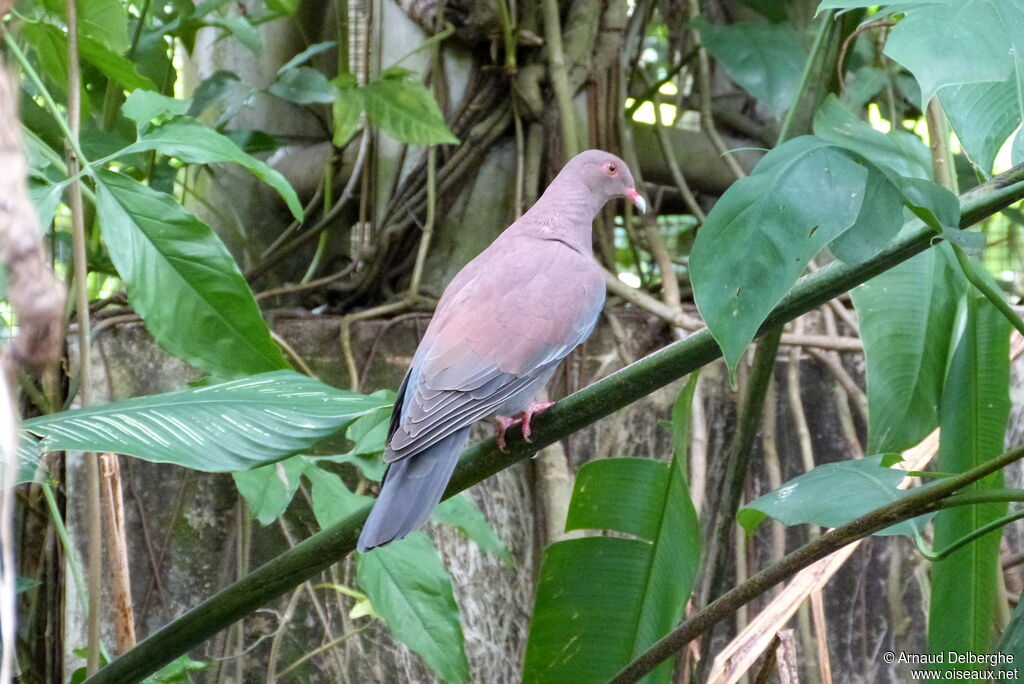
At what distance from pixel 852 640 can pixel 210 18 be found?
95.2 inches

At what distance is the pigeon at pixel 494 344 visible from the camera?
149 centimetres

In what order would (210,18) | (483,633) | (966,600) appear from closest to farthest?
(966,600)
(483,633)
(210,18)

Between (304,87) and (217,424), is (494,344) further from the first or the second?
(304,87)

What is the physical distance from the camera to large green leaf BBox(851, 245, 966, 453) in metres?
1.64

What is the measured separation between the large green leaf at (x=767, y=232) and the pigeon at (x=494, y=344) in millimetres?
487

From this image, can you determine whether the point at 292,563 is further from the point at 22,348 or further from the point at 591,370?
the point at 591,370

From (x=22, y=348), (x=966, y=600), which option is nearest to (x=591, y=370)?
(x=966, y=600)

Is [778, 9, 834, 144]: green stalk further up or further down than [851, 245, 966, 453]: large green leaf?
further up

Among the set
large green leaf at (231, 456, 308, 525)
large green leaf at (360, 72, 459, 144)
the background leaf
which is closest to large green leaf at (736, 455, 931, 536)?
large green leaf at (231, 456, 308, 525)

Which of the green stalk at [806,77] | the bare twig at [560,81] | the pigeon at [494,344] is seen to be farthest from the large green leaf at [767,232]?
the bare twig at [560,81]

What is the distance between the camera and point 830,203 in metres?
0.99

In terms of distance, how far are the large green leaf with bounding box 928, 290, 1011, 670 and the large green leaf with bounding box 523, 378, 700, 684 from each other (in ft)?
→ 1.25

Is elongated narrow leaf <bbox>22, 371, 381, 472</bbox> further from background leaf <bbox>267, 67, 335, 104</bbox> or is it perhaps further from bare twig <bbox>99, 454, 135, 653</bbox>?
background leaf <bbox>267, 67, 335, 104</bbox>

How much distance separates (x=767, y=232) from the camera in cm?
99
